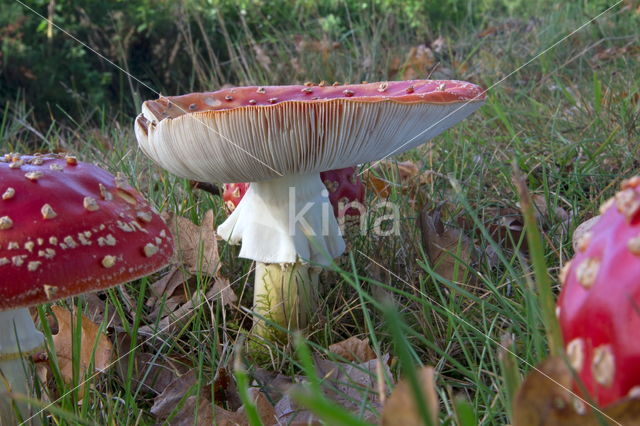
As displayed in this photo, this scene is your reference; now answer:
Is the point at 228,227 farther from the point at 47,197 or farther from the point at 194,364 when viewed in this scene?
the point at 47,197

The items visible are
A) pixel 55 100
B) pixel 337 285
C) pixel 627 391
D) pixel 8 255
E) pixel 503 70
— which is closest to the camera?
pixel 627 391

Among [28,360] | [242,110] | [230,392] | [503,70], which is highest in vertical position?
[242,110]

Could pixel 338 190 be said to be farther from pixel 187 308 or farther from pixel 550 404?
pixel 550 404

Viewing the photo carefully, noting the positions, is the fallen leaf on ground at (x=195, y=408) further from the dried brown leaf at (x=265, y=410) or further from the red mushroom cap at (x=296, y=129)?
the red mushroom cap at (x=296, y=129)

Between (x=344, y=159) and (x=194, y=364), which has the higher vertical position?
(x=344, y=159)

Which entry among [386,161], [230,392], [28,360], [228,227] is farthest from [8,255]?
[386,161]

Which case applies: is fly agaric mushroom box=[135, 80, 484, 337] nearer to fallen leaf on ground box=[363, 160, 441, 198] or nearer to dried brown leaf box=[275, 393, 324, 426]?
dried brown leaf box=[275, 393, 324, 426]

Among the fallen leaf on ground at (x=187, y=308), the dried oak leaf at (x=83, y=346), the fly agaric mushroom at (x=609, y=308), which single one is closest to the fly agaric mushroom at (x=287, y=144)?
the fallen leaf on ground at (x=187, y=308)
